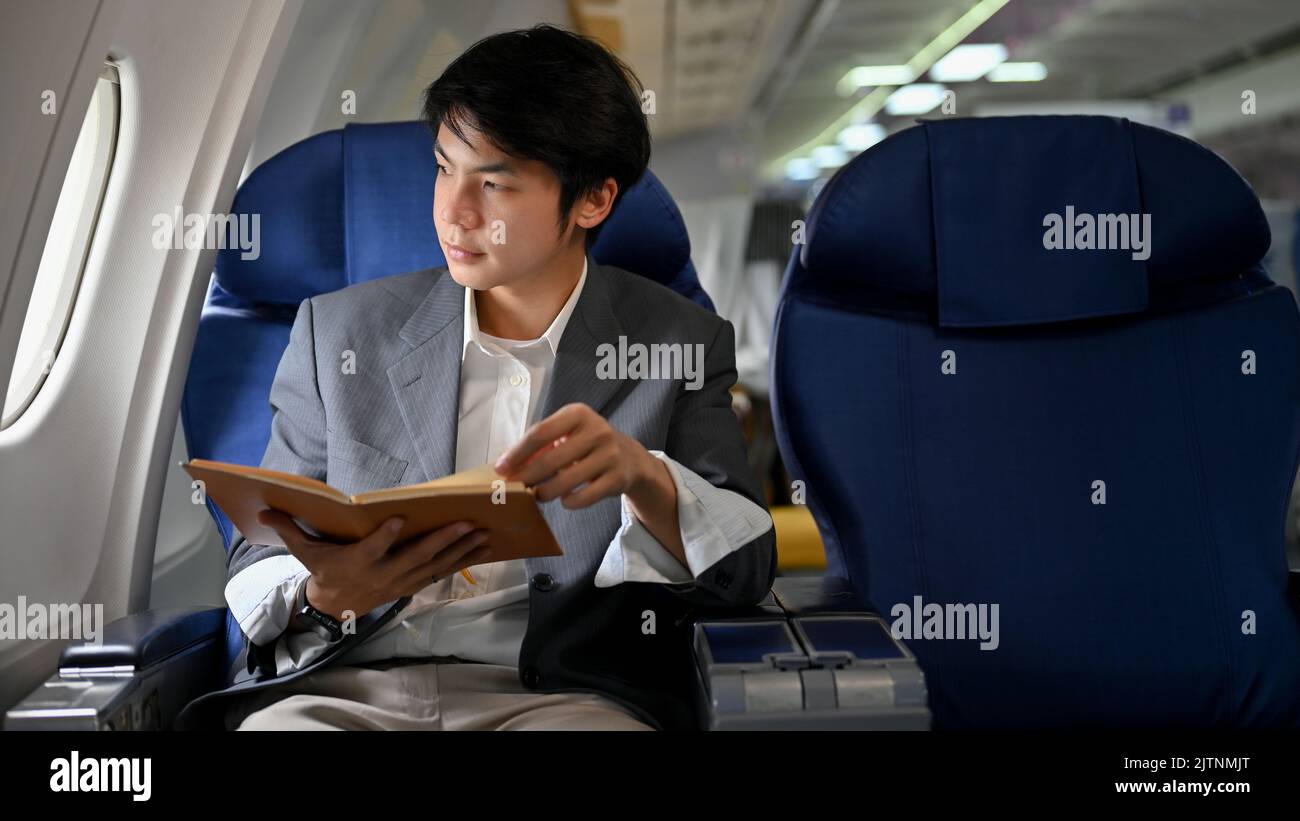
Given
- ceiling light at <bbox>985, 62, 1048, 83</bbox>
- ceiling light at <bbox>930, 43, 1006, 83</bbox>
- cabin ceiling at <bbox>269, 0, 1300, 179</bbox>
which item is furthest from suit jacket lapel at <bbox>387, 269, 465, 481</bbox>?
ceiling light at <bbox>985, 62, 1048, 83</bbox>

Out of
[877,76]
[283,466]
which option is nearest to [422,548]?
[283,466]

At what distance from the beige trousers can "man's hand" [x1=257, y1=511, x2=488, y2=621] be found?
0.18m

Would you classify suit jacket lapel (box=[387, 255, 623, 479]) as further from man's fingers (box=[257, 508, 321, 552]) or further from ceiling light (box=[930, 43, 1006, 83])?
ceiling light (box=[930, 43, 1006, 83])

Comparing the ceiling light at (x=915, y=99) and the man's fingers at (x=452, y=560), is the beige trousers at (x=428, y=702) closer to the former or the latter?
the man's fingers at (x=452, y=560)

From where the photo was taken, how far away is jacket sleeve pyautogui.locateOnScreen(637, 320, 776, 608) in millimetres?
1755

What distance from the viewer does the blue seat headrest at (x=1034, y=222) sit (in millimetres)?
2043

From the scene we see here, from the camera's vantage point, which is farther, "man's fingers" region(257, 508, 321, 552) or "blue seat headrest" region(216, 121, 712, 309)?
"blue seat headrest" region(216, 121, 712, 309)

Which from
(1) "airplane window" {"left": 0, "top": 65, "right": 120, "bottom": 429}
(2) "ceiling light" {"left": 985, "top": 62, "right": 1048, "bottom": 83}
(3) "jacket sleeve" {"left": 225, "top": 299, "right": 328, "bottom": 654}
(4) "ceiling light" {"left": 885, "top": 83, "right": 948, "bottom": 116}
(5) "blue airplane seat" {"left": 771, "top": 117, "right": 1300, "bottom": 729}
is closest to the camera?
(3) "jacket sleeve" {"left": 225, "top": 299, "right": 328, "bottom": 654}

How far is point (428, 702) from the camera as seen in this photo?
172 centimetres

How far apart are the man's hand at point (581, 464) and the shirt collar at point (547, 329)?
35 centimetres

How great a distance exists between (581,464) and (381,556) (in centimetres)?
28

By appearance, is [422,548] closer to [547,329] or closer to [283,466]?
[283,466]
